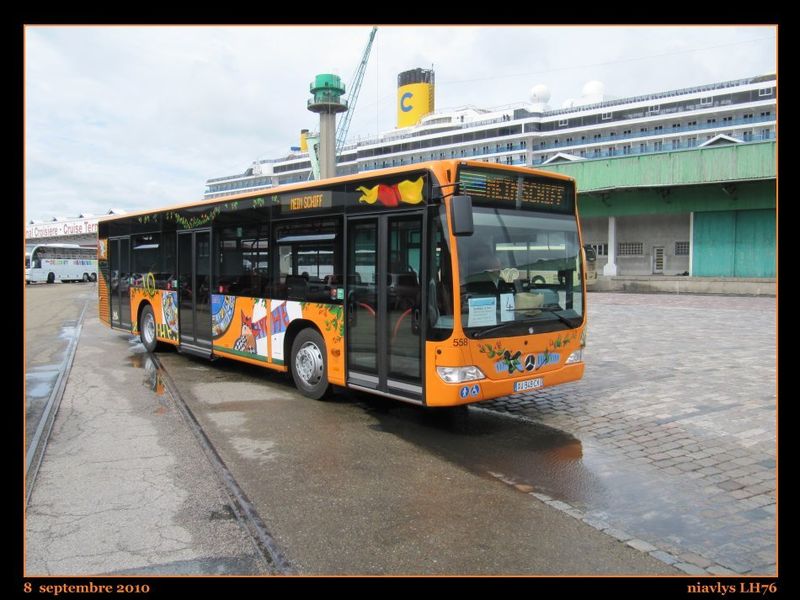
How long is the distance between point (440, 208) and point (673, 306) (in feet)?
61.1

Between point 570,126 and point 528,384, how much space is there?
261 feet

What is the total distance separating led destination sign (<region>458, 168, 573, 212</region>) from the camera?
606 centimetres

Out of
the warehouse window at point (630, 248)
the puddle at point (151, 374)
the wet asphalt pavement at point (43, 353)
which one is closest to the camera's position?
the wet asphalt pavement at point (43, 353)

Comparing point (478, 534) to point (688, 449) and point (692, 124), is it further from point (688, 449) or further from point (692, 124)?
point (692, 124)

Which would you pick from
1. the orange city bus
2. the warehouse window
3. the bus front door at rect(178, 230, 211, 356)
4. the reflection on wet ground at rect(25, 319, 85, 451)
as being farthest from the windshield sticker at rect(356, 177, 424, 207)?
the warehouse window

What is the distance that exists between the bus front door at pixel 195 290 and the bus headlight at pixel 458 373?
18.8ft

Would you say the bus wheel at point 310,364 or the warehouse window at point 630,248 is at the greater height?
the warehouse window at point 630,248

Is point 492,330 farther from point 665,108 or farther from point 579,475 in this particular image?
point 665,108

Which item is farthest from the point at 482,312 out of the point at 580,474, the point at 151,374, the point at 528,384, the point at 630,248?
the point at 630,248

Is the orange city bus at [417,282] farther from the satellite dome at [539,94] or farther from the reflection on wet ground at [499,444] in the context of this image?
the satellite dome at [539,94]

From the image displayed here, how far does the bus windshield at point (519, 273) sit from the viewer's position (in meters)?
5.98

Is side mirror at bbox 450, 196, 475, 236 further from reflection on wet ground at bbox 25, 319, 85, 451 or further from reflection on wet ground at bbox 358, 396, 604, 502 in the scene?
reflection on wet ground at bbox 25, 319, 85, 451

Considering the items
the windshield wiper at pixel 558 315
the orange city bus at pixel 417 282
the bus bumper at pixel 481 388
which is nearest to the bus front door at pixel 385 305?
the orange city bus at pixel 417 282

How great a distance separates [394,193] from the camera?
658cm
